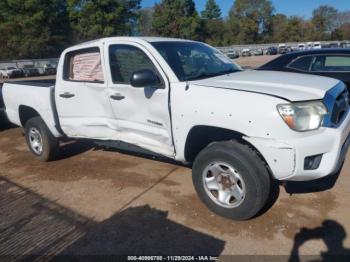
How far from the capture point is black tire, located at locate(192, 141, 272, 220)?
3.48 m

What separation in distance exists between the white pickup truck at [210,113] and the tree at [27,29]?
53981mm

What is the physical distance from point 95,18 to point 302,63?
188 feet

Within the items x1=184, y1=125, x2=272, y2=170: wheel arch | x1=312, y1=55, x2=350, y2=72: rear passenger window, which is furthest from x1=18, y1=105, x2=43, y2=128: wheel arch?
x1=312, y1=55, x2=350, y2=72: rear passenger window

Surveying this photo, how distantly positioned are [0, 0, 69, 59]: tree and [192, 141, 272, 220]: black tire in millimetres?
55701

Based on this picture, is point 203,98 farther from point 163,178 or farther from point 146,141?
point 163,178

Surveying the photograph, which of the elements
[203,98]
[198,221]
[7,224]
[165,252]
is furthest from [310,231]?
[7,224]

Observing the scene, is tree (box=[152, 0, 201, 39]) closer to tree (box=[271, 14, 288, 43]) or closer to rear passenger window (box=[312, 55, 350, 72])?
tree (box=[271, 14, 288, 43])

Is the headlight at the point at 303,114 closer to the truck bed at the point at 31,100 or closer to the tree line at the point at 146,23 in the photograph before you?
the truck bed at the point at 31,100

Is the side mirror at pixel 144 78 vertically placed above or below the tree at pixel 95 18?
below

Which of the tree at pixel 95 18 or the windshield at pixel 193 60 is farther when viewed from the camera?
the tree at pixel 95 18

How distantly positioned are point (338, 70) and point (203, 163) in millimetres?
4162

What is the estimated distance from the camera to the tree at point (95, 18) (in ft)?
194

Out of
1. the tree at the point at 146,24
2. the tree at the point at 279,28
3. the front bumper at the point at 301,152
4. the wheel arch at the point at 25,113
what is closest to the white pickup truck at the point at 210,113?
the front bumper at the point at 301,152

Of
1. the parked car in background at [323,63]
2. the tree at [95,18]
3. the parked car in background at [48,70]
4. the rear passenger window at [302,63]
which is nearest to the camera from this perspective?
the parked car in background at [323,63]
